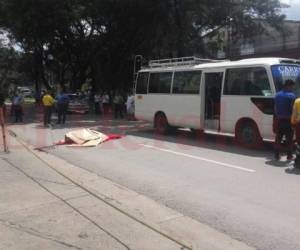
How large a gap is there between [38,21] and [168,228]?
77.8 feet

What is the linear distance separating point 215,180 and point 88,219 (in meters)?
3.24

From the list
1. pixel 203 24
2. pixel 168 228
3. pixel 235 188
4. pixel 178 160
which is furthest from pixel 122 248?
pixel 203 24

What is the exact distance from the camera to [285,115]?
11.1 m

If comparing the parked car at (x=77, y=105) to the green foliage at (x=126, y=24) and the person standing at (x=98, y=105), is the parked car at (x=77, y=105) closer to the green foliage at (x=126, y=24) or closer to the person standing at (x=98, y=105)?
the person standing at (x=98, y=105)

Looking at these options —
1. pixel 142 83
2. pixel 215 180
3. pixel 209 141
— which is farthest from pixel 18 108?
pixel 215 180

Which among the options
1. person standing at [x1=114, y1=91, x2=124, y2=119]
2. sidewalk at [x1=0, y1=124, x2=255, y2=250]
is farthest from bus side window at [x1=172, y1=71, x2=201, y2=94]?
person standing at [x1=114, y1=91, x2=124, y2=119]

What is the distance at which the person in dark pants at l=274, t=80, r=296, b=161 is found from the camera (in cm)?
1113

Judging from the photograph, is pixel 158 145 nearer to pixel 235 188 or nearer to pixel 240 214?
pixel 235 188

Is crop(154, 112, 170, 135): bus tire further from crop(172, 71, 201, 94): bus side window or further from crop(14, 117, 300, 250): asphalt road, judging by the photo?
crop(14, 117, 300, 250): asphalt road

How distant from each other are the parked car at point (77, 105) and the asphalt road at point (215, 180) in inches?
781

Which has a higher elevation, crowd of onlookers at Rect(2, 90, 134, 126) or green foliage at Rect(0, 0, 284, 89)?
green foliage at Rect(0, 0, 284, 89)

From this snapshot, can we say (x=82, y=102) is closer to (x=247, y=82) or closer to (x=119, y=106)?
(x=119, y=106)

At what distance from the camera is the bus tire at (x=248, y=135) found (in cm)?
1301

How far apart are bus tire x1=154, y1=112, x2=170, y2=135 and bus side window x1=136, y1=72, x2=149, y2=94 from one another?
1214 millimetres
